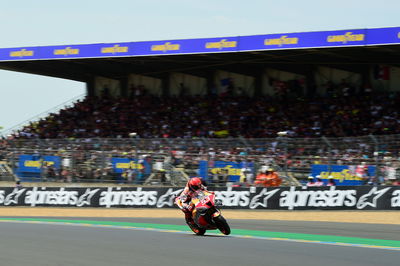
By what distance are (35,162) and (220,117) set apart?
→ 33.6ft

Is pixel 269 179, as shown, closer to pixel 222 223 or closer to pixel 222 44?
pixel 222 223

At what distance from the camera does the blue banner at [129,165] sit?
24.1 meters

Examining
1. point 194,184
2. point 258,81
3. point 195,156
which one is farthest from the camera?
point 258,81

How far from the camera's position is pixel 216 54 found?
110ft

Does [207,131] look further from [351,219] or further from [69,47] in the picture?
[351,219]

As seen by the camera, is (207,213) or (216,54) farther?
(216,54)

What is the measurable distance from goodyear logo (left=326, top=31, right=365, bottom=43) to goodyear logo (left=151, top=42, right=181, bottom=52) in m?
7.90

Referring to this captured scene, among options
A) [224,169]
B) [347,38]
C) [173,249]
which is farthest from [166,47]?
[173,249]

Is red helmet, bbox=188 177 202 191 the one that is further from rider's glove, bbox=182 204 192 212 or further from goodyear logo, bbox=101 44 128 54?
goodyear logo, bbox=101 44 128 54

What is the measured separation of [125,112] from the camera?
3675cm

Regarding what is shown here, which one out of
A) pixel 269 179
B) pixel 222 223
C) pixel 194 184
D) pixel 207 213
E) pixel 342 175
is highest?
pixel 194 184

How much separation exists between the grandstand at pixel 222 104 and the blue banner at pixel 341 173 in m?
0.23

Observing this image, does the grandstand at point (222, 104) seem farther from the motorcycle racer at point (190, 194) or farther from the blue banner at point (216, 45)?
the motorcycle racer at point (190, 194)

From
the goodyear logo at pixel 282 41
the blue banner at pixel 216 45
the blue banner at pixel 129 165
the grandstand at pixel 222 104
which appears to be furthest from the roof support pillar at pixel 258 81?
the blue banner at pixel 129 165
